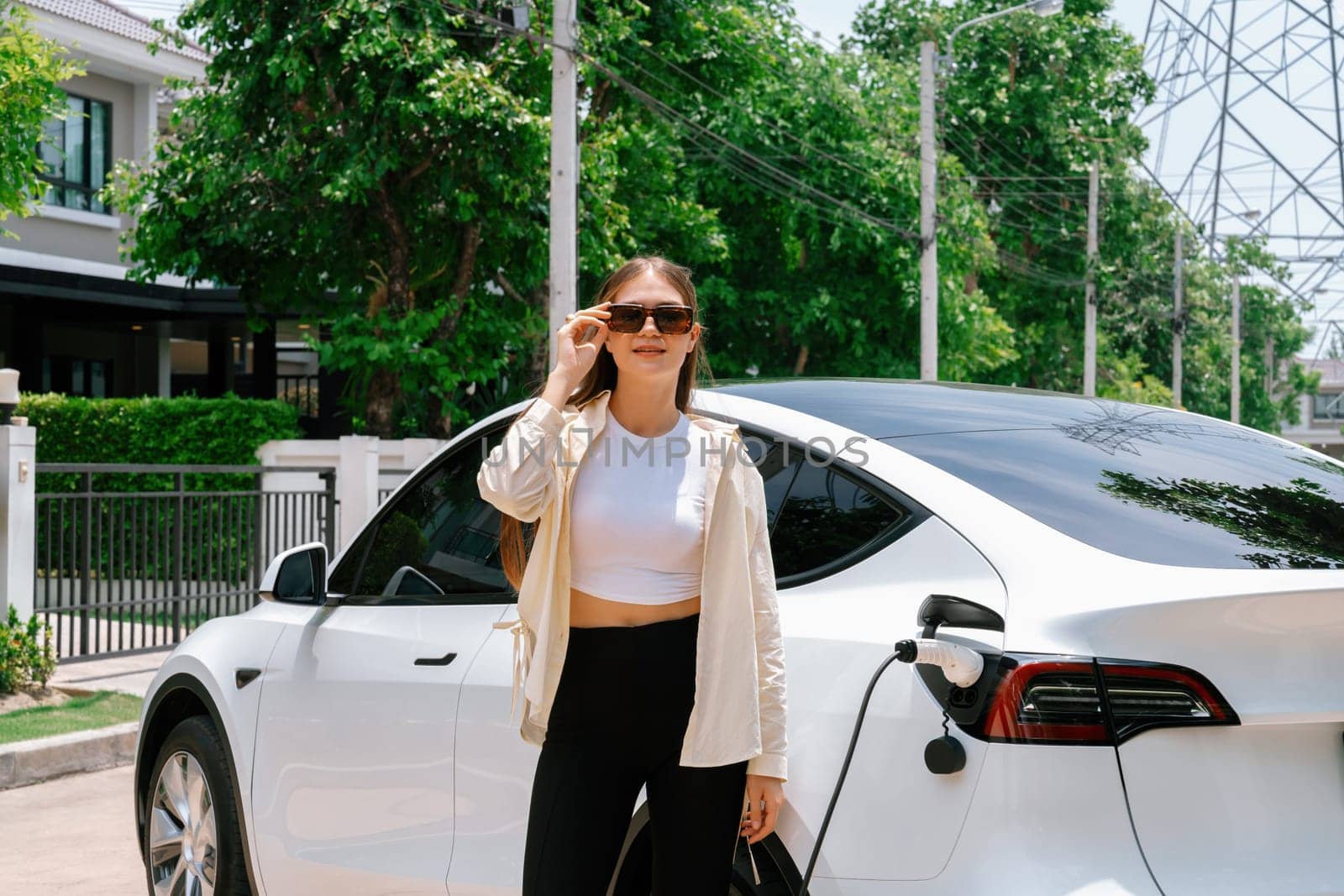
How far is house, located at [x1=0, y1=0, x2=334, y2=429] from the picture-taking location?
20.4m

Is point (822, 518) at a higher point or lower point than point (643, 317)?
lower

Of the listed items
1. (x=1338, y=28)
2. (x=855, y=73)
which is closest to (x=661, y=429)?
(x=855, y=73)

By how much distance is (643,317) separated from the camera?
2.81m

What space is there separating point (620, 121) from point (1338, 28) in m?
34.2

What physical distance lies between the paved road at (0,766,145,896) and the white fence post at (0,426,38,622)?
206 centimetres

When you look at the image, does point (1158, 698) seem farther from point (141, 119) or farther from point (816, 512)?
point (141, 119)

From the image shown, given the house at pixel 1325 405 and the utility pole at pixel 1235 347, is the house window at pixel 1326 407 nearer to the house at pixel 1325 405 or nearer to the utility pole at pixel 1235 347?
the house at pixel 1325 405

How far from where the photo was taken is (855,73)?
2644cm

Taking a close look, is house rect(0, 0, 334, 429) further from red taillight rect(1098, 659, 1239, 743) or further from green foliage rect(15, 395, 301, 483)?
red taillight rect(1098, 659, 1239, 743)

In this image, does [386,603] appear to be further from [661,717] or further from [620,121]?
[620,121]

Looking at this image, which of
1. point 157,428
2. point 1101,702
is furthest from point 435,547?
point 157,428

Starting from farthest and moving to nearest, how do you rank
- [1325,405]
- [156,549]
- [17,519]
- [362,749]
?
[1325,405] < [156,549] < [17,519] < [362,749]

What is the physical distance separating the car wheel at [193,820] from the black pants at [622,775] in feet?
5.85

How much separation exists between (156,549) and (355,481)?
8.68 ft
